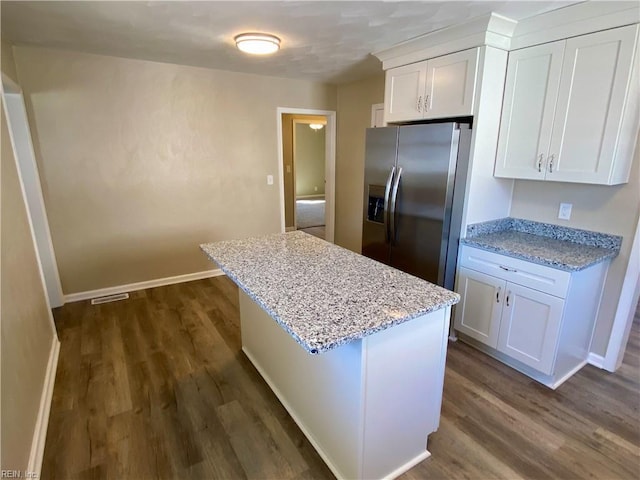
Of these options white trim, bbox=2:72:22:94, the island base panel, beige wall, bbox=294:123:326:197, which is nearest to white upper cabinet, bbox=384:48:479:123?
the island base panel

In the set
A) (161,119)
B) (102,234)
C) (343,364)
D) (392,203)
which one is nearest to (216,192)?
(161,119)

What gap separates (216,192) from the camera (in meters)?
3.98

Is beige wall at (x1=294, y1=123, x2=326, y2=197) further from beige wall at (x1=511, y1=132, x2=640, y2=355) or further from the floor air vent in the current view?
beige wall at (x1=511, y1=132, x2=640, y2=355)

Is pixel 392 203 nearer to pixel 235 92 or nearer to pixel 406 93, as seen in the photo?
pixel 406 93

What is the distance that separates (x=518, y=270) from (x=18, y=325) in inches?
114

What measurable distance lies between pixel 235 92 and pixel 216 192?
1149mm

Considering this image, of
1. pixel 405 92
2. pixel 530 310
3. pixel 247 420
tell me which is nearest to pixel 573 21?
pixel 405 92

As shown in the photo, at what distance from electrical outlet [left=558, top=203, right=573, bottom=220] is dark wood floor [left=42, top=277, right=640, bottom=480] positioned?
1.10 metres

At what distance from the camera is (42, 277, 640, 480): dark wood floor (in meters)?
1.65

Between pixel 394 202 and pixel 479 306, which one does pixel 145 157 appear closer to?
pixel 394 202

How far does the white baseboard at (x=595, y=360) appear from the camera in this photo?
242cm

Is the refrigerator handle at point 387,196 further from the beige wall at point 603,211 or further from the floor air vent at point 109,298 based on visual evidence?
the floor air vent at point 109,298

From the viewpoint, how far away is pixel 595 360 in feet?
8.05

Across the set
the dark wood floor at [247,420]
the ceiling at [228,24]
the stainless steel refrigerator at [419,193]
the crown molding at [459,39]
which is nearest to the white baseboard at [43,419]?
the dark wood floor at [247,420]
